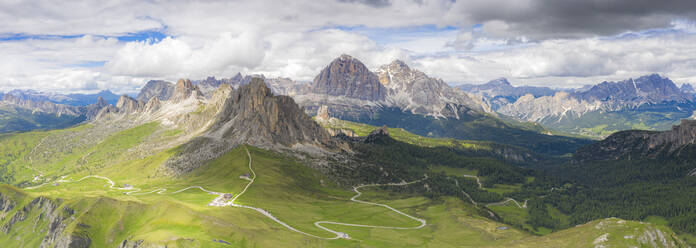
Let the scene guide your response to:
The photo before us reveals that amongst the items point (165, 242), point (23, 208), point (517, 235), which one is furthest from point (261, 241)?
point (23, 208)

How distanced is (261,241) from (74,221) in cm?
8440

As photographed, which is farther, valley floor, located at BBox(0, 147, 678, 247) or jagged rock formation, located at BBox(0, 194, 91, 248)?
jagged rock formation, located at BBox(0, 194, 91, 248)

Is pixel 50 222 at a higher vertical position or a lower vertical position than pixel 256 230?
lower

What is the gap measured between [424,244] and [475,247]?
65.8ft

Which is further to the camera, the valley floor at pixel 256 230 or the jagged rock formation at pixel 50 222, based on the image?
the jagged rock formation at pixel 50 222

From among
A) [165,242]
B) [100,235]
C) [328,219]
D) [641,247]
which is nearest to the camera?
[165,242]

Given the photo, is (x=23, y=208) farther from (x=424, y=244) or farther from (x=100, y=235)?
(x=424, y=244)

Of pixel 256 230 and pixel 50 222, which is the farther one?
pixel 50 222

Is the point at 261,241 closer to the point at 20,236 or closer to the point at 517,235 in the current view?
the point at 517,235

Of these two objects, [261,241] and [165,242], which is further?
[261,241]

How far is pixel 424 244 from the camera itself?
16838cm

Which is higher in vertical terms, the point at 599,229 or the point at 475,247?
the point at 599,229

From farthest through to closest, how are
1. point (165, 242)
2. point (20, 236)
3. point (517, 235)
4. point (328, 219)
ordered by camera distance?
1. point (328, 219)
2. point (20, 236)
3. point (517, 235)
4. point (165, 242)

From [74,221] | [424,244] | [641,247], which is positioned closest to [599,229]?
[641,247]
